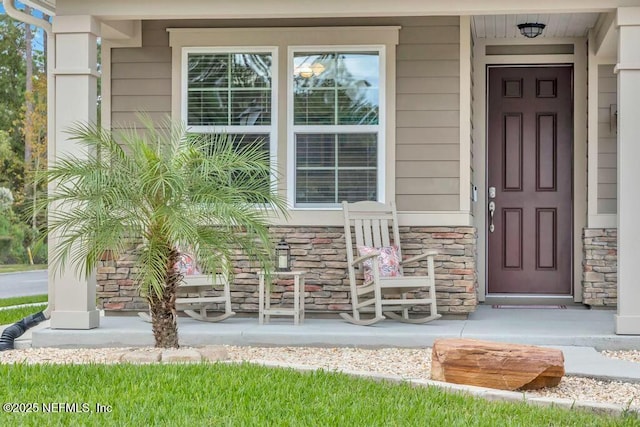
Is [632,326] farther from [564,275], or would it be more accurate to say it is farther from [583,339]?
[564,275]

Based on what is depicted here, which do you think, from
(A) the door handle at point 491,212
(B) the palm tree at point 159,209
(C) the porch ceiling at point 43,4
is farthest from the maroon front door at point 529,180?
(C) the porch ceiling at point 43,4

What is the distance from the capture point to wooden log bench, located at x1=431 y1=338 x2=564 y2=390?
4770 mm

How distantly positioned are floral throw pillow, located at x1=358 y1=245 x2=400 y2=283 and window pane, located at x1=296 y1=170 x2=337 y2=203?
610 millimetres

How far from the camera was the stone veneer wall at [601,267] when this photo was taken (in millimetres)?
8039

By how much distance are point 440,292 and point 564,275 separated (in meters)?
1.62

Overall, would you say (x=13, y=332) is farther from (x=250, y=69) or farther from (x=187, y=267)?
(x=250, y=69)

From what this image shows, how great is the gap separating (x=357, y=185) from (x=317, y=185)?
1.09 feet

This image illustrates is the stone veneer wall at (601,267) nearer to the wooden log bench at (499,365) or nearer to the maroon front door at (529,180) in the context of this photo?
the maroon front door at (529,180)

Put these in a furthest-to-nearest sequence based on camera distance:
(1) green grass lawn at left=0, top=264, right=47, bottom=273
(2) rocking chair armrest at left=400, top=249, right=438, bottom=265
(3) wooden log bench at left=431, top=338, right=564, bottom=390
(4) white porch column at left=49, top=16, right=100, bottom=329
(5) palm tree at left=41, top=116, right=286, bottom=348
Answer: (1) green grass lawn at left=0, top=264, right=47, bottom=273 → (2) rocking chair armrest at left=400, top=249, right=438, bottom=265 → (4) white porch column at left=49, top=16, right=100, bottom=329 → (5) palm tree at left=41, top=116, right=286, bottom=348 → (3) wooden log bench at left=431, top=338, right=564, bottom=390

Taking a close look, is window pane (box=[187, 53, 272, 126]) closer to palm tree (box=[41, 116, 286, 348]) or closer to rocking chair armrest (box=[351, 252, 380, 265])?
rocking chair armrest (box=[351, 252, 380, 265])

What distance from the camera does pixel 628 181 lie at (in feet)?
20.8

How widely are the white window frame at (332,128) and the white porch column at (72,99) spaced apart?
168 centimetres

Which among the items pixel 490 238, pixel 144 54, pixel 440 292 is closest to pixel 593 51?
pixel 490 238

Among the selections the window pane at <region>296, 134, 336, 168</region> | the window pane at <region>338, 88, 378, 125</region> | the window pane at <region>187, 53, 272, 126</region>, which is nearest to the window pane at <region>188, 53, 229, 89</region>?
the window pane at <region>187, 53, 272, 126</region>
